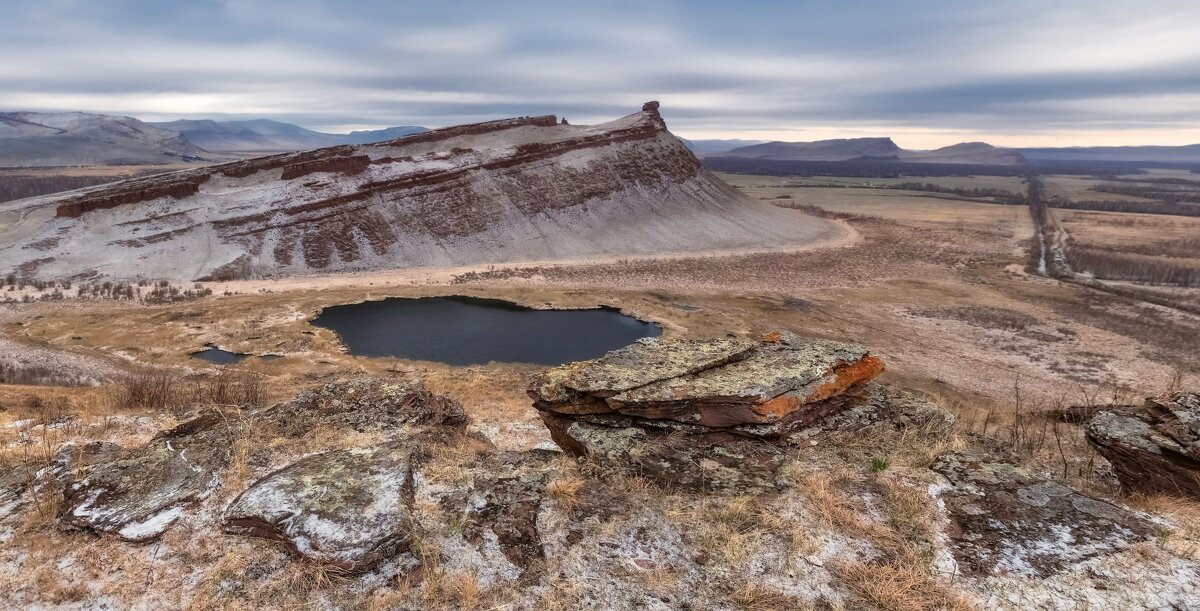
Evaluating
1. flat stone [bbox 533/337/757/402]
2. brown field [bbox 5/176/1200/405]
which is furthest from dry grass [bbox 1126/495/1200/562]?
brown field [bbox 5/176/1200/405]

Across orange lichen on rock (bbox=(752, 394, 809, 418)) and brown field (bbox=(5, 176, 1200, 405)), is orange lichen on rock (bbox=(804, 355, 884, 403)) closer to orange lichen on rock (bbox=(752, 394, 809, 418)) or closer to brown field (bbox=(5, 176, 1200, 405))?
orange lichen on rock (bbox=(752, 394, 809, 418))

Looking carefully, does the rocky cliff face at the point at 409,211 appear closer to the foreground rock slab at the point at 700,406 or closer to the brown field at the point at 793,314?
the brown field at the point at 793,314

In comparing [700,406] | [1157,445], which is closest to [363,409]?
[700,406]

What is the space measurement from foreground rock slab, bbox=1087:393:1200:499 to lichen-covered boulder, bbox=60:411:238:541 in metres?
11.7

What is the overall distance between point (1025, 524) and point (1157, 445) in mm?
2494

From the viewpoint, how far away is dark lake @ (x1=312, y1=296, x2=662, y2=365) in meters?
26.5

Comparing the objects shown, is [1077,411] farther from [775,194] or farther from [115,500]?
[775,194]

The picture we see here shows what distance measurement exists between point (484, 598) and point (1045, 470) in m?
8.04

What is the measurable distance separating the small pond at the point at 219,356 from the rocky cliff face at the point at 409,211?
1748 centimetres

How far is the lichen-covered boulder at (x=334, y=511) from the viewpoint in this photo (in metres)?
5.88

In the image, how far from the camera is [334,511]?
6.23 metres

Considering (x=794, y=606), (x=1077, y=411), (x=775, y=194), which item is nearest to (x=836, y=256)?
(x=1077, y=411)

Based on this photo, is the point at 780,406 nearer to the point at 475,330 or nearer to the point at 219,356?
the point at 475,330

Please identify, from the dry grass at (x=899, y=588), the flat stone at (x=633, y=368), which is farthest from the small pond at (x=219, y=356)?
the dry grass at (x=899, y=588)
